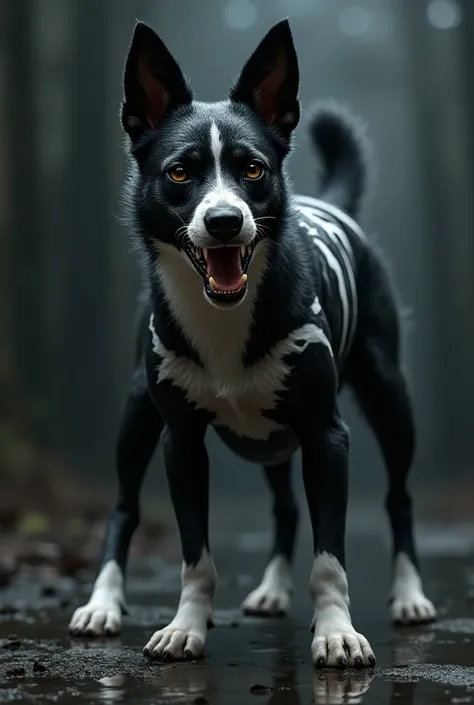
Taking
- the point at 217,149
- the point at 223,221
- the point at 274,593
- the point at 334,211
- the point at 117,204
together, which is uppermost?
the point at 117,204

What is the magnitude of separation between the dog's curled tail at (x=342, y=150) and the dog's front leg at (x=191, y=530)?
1675 millimetres

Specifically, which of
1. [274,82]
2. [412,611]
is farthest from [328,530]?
[274,82]

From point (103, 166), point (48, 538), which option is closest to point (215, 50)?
point (103, 166)

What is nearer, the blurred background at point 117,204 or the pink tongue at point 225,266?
the pink tongue at point 225,266

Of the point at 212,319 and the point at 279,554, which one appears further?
the point at 279,554

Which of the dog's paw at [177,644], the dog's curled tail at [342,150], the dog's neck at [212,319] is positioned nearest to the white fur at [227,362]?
the dog's neck at [212,319]

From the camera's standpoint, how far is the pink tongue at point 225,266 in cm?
308

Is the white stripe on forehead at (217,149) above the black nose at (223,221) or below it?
above

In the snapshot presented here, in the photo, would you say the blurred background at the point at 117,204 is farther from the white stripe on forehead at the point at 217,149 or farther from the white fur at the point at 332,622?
the white stripe on forehead at the point at 217,149

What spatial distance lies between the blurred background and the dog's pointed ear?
772 cm

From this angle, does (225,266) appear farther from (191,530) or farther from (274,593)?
(274,593)

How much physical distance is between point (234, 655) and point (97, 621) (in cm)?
64

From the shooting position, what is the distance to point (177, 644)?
320 centimetres

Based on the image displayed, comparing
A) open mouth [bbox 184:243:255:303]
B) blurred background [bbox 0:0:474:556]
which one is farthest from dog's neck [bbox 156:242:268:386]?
blurred background [bbox 0:0:474:556]
